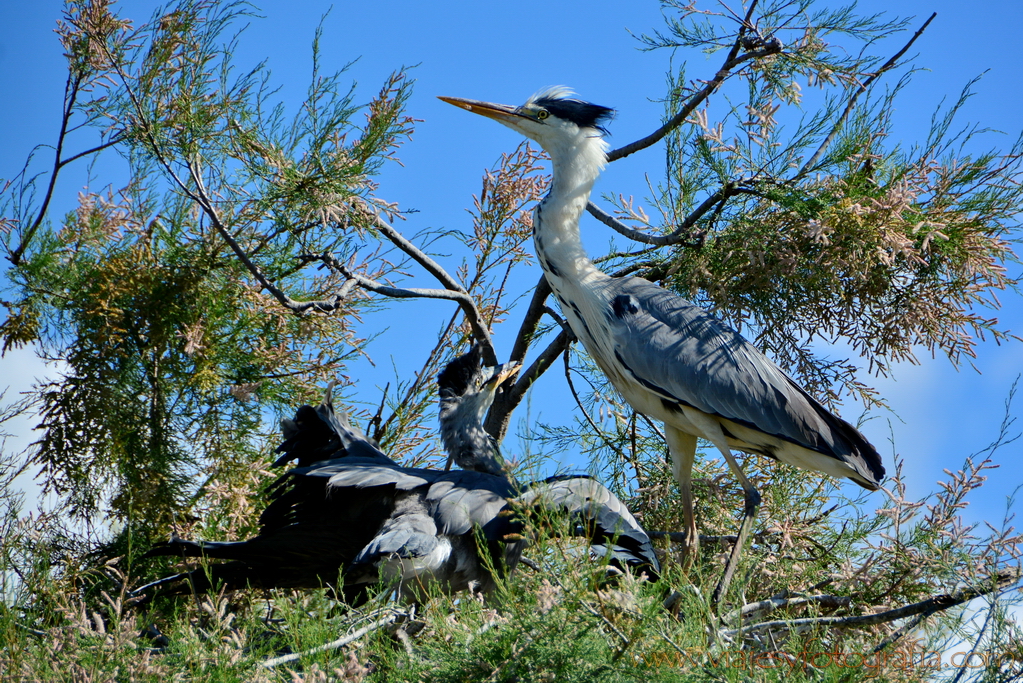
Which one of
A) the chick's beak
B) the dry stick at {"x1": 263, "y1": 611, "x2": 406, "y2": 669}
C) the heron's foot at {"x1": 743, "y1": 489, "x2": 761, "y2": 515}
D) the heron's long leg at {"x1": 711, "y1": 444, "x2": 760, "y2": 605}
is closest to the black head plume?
the chick's beak

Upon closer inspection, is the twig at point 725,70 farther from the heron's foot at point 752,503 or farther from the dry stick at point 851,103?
the heron's foot at point 752,503

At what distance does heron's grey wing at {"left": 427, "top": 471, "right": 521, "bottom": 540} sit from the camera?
317cm

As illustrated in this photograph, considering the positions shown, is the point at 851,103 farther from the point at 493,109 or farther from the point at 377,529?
the point at 377,529

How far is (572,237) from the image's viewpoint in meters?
4.00

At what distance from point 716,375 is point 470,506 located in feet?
3.68

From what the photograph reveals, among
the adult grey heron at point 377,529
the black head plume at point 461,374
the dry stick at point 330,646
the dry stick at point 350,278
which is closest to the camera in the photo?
the dry stick at point 330,646

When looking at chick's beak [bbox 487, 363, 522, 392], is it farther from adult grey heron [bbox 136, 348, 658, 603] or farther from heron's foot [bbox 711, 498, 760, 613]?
heron's foot [bbox 711, 498, 760, 613]

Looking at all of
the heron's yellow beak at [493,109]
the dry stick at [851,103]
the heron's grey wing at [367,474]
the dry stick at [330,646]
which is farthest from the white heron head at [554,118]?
the dry stick at [330,646]

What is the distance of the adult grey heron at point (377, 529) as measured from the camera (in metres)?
3.13

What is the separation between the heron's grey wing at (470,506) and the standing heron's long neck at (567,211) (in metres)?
1.04

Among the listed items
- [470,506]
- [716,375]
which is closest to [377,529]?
[470,506]

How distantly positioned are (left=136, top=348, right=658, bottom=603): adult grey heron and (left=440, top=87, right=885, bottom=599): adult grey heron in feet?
1.67

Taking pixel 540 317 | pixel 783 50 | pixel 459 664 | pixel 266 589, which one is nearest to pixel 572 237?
pixel 540 317

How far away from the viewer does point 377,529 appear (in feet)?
11.3
